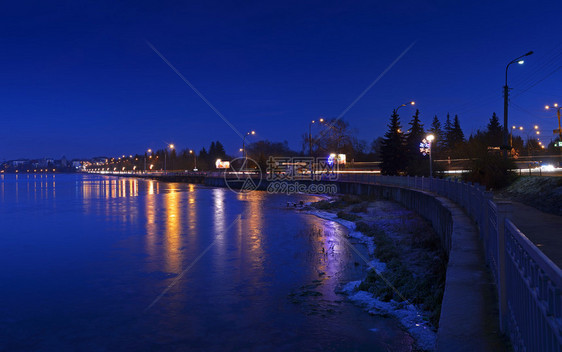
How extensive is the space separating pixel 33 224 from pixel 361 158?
9942cm

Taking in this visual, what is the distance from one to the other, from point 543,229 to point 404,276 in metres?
4.36

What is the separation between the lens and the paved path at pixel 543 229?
9461 millimetres

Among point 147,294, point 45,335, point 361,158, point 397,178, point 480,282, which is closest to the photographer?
point 480,282

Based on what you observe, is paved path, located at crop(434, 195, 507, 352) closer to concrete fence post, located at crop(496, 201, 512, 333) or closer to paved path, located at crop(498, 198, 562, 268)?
concrete fence post, located at crop(496, 201, 512, 333)

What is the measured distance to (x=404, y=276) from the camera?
38.8ft

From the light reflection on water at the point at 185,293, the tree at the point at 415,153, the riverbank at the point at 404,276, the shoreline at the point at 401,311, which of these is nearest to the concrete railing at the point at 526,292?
the shoreline at the point at 401,311

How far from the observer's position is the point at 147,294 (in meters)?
11.7

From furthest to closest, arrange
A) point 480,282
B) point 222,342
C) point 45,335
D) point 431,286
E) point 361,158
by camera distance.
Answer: point 361,158 < point 431,286 < point 45,335 < point 222,342 < point 480,282

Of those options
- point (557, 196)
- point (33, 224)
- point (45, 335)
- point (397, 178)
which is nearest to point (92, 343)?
point (45, 335)

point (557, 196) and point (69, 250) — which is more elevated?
point (557, 196)

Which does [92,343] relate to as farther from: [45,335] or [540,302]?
[540,302]

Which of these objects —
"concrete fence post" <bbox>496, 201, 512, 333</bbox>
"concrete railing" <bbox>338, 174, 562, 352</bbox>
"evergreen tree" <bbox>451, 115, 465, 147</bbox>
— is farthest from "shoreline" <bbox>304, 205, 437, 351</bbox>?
"evergreen tree" <bbox>451, 115, 465, 147</bbox>

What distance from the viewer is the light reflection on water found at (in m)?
8.58

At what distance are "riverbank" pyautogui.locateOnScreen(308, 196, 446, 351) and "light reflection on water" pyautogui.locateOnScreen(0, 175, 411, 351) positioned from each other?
481 millimetres
